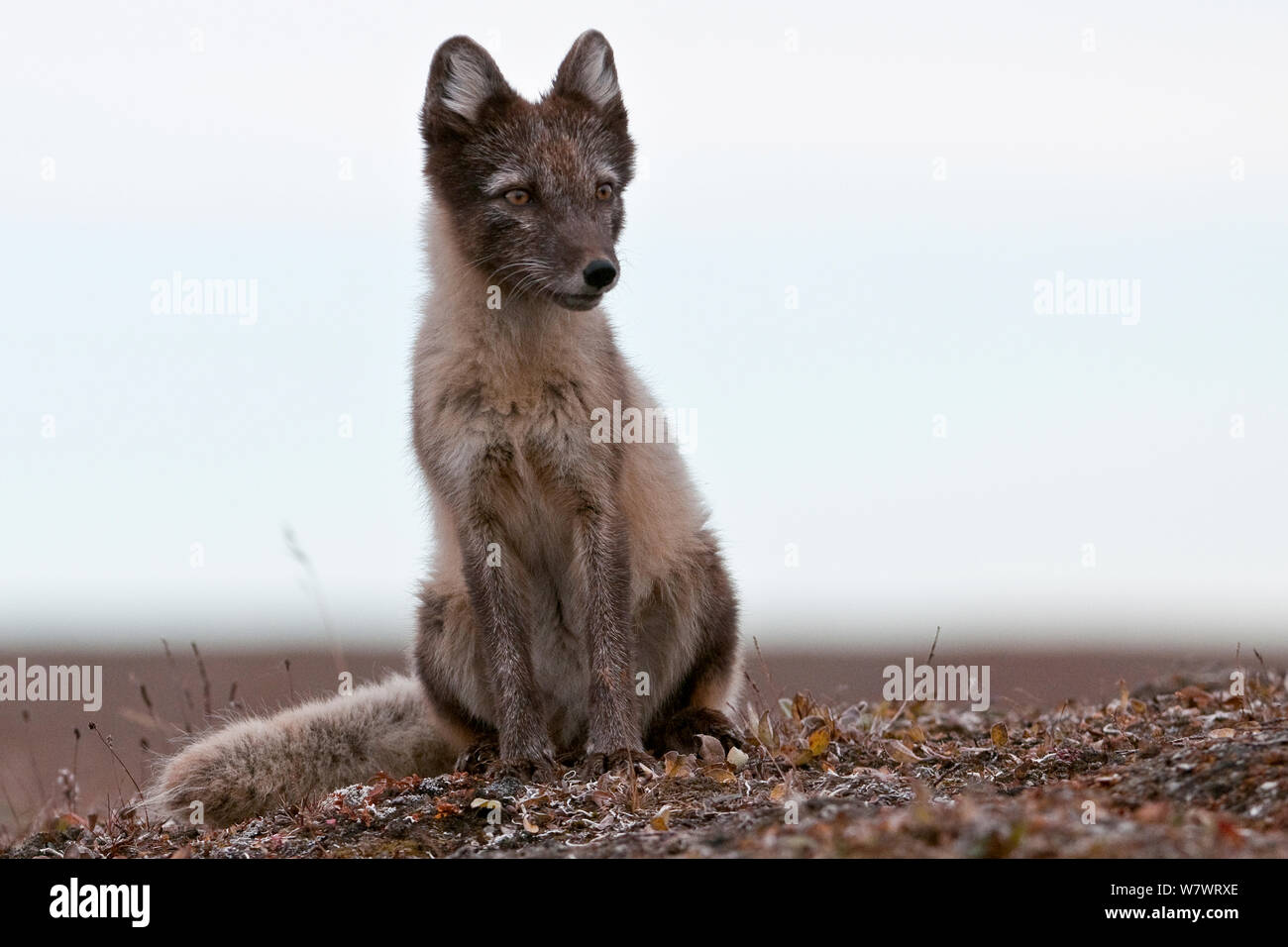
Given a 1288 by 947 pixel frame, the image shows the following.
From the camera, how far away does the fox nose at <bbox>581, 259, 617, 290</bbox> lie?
588cm

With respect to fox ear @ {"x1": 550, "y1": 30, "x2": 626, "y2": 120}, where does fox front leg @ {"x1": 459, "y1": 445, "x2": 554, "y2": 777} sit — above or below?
below

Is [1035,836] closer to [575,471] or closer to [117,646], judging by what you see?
[575,471]

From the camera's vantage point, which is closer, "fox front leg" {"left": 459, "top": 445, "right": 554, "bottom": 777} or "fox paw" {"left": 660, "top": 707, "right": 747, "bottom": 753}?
"fox front leg" {"left": 459, "top": 445, "right": 554, "bottom": 777}

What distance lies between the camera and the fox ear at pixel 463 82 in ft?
20.7

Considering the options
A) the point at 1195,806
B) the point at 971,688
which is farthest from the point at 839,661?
the point at 1195,806

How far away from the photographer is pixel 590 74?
666cm

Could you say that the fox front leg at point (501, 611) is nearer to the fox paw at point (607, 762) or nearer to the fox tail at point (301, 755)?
the fox paw at point (607, 762)

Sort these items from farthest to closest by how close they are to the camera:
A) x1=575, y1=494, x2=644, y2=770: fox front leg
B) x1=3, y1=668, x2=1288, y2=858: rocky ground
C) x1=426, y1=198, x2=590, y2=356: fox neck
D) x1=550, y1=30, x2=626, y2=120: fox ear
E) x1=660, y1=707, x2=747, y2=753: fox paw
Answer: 1. x1=550, y1=30, x2=626, y2=120: fox ear
2. x1=660, y1=707, x2=747, y2=753: fox paw
3. x1=426, y1=198, x2=590, y2=356: fox neck
4. x1=575, y1=494, x2=644, y2=770: fox front leg
5. x1=3, y1=668, x2=1288, y2=858: rocky ground

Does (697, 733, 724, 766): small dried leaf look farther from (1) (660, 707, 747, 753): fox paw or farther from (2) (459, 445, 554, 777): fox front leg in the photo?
(2) (459, 445, 554, 777): fox front leg

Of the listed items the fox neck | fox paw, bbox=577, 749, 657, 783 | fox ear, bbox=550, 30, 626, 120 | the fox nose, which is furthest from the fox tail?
fox ear, bbox=550, 30, 626, 120

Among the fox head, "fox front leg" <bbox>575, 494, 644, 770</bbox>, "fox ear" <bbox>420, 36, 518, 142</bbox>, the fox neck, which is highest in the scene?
"fox ear" <bbox>420, 36, 518, 142</bbox>

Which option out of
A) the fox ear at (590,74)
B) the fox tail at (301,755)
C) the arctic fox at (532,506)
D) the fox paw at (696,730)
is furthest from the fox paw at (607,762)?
the fox ear at (590,74)

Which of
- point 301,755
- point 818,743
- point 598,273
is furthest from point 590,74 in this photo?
point 301,755

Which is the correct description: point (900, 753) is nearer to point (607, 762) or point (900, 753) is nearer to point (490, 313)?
point (607, 762)
